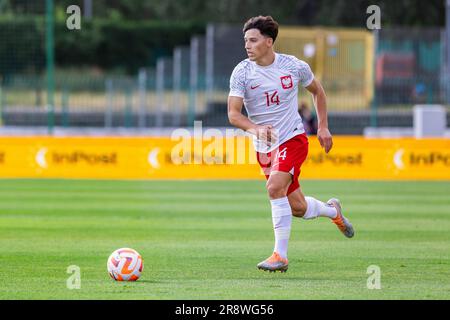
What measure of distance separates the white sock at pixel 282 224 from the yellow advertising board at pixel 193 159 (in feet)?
44.4

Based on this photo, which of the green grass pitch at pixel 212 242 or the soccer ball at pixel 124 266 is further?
the soccer ball at pixel 124 266

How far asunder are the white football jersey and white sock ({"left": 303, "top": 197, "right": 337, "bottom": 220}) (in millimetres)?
821

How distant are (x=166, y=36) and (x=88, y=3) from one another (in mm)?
5988

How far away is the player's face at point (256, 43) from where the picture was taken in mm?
10797

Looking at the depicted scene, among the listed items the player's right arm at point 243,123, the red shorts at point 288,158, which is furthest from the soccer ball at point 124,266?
the red shorts at point 288,158

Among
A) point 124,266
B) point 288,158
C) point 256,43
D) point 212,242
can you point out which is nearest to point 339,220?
point 288,158

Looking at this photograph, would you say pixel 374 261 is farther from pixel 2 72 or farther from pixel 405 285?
pixel 2 72

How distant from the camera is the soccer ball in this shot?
10.0 m

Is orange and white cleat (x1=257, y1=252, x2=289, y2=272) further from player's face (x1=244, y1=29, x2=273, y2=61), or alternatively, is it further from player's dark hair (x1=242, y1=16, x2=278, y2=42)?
player's dark hair (x1=242, y1=16, x2=278, y2=42)

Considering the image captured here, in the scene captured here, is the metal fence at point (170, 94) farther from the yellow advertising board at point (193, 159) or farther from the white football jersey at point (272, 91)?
the white football jersey at point (272, 91)

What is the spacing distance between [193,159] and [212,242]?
11.1 metres

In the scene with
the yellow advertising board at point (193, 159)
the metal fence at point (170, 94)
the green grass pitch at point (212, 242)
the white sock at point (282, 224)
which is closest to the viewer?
the green grass pitch at point (212, 242)

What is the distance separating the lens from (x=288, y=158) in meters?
11.0

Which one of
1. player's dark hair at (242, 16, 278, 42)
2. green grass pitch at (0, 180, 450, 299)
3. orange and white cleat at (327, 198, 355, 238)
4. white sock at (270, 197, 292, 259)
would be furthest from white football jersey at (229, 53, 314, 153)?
green grass pitch at (0, 180, 450, 299)
